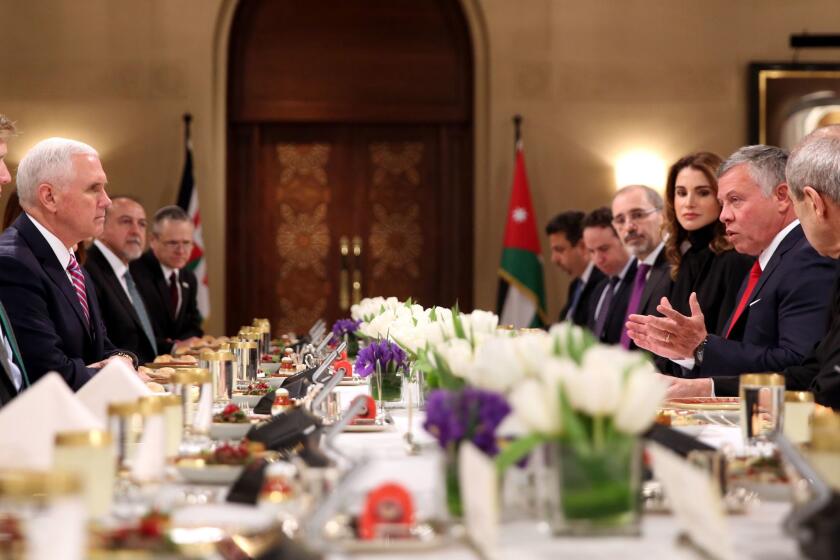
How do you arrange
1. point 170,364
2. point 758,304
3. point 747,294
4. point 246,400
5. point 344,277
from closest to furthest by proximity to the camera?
point 246,400
point 758,304
point 747,294
point 170,364
point 344,277

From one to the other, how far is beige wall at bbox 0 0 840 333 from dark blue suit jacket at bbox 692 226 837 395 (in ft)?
19.7

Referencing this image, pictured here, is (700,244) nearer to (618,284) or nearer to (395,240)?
(618,284)

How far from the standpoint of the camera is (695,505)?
1428 mm

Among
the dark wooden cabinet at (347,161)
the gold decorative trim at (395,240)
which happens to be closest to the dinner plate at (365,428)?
the dark wooden cabinet at (347,161)

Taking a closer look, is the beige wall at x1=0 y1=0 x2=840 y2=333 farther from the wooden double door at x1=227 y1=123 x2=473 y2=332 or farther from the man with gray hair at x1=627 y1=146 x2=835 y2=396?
the man with gray hair at x1=627 y1=146 x2=835 y2=396

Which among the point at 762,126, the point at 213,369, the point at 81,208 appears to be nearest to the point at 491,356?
the point at 213,369

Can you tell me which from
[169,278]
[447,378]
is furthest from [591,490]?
[169,278]

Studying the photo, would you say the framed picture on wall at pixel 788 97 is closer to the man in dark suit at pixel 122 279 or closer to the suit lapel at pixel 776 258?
the man in dark suit at pixel 122 279

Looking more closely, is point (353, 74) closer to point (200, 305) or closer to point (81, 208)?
point (200, 305)

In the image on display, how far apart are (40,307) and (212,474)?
204 cm

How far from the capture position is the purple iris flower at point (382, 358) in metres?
3.23

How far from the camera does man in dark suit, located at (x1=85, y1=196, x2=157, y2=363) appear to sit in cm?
609

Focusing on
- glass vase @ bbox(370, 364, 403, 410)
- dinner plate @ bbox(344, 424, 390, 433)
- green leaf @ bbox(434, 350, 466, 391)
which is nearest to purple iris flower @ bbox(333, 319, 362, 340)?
glass vase @ bbox(370, 364, 403, 410)

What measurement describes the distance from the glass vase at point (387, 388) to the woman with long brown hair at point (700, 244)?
1.94m
